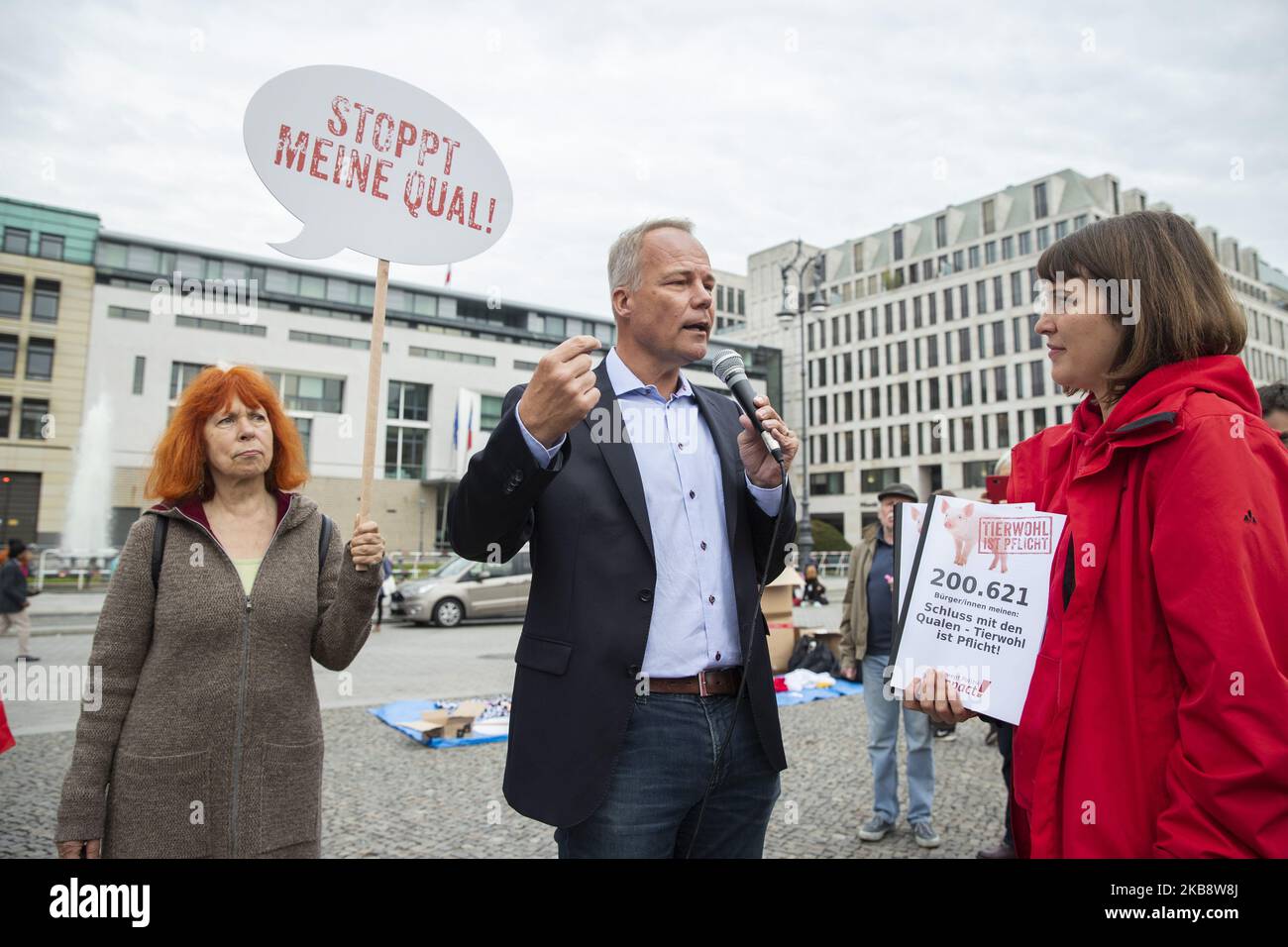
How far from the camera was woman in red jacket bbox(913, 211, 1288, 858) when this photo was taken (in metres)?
1.32

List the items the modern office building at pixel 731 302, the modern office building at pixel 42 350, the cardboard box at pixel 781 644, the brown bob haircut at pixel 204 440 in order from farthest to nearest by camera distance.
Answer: the modern office building at pixel 731 302
the modern office building at pixel 42 350
the cardboard box at pixel 781 644
the brown bob haircut at pixel 204 440

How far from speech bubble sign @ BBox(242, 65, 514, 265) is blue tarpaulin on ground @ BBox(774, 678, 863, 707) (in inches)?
299

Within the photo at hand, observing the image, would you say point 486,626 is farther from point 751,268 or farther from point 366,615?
point 751,268

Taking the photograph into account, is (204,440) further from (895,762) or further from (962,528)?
(895,762)

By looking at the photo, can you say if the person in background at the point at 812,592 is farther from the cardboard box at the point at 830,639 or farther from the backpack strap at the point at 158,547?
the backpack strap at the point at 158,547

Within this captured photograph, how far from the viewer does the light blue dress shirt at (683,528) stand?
1947 millimetres

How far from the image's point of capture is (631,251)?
2.21 m

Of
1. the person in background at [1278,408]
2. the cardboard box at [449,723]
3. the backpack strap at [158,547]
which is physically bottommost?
the cardboard box at [449,723]

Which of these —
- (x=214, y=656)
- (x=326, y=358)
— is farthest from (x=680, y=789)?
(x=326, y=358)

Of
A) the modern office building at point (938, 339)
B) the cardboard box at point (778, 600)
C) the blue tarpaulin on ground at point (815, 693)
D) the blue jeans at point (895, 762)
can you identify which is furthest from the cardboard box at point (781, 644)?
the modern office building at point (938, 339)

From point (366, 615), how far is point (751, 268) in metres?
69.6

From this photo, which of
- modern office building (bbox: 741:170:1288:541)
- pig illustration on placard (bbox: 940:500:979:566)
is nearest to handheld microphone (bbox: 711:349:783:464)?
pig illustration on placard (bbox: 940:500:979:566)
